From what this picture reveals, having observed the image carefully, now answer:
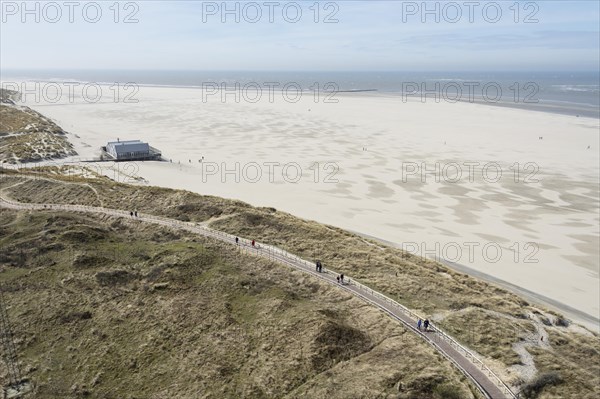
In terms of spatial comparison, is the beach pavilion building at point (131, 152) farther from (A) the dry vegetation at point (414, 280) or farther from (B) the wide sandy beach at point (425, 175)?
(A) the dry vegetation at point (414, 280)

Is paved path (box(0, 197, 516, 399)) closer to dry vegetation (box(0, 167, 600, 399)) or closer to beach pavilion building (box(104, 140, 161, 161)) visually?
dry vegetation (box(0, 167, 600, 399))

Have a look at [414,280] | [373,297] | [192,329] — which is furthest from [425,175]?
[192,329]

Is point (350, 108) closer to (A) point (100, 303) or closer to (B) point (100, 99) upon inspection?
(B) point (100, 99)

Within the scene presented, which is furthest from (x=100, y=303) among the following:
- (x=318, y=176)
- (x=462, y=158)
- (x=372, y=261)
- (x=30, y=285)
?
(x=462, y=158)

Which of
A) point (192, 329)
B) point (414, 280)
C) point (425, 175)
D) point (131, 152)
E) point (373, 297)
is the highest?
point (131, 152)

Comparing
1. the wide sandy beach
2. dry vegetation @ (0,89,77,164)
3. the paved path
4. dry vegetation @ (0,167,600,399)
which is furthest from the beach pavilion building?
the paved path

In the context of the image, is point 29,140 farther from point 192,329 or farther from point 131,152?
point 192,329

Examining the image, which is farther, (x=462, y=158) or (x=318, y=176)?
(x=462, y=158)
